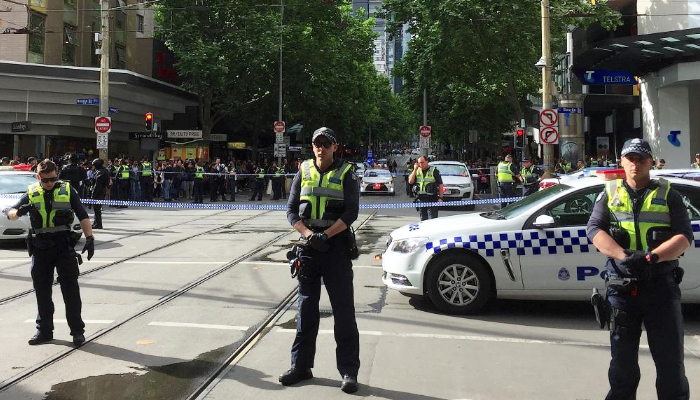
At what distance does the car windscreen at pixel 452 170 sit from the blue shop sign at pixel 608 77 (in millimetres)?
6650

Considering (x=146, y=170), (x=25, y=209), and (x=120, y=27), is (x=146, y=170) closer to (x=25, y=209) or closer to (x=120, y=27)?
(x=120, y=27)

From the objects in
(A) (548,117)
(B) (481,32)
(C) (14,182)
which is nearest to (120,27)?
(B) (481,32)

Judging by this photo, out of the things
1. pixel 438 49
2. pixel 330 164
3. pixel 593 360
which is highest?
pixel 438 49

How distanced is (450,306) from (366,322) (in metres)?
0.99

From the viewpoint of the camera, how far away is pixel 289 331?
6352 mm

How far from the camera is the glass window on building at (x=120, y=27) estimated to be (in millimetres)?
32594

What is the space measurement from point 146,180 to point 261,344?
65.0 ft

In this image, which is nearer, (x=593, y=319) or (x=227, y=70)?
(x=593, y=319)

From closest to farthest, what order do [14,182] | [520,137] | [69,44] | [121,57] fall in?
1. [14,182]
2. [520,137]
3. [69,44]
4. [121,57]

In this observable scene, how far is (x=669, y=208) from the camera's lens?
382 centimetres

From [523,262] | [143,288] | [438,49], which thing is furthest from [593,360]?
[438,49]

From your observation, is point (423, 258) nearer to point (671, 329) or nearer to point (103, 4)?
point (671, 329)

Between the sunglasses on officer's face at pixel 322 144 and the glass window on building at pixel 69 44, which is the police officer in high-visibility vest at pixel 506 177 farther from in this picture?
the glass window on building at pixel 69 44

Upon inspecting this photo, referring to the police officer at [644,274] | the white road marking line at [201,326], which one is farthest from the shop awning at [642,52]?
the police officer at [644,274]
